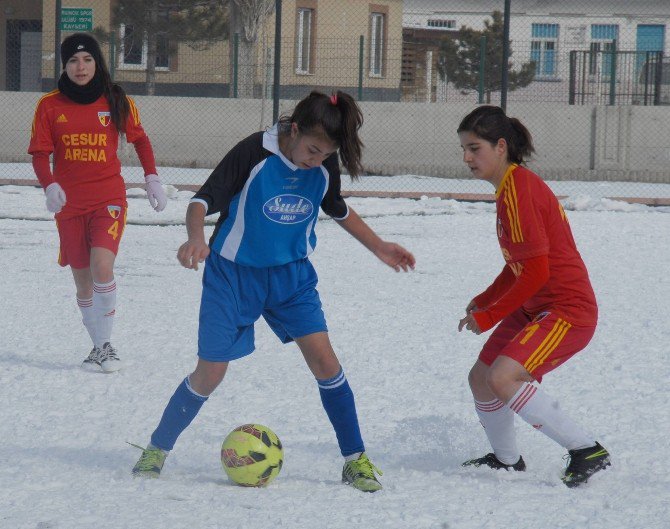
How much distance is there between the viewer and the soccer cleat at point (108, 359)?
5809mm

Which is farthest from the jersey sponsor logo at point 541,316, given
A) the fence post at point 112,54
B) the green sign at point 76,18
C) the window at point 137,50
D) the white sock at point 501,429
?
the window at point 137,50

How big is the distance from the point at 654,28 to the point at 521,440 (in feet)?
104

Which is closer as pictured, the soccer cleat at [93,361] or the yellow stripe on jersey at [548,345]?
the yellow stripe on jersey at [548,345]

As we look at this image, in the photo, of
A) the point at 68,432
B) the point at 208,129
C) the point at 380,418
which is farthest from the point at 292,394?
the point at 208,129

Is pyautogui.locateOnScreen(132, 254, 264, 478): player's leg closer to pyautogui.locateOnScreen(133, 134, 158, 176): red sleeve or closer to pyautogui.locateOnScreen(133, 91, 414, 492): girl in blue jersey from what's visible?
pyautogui.locateOnScreen(133, 91, 414, 492): girl in blue jersey

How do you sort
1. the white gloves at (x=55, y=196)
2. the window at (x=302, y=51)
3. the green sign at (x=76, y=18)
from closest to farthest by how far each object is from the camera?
the white gloves at (x=55, y=196)
the green sign at (x=76, y=18)
the window at (x=302, y=51)

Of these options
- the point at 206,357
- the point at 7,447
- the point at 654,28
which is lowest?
the point at 7,447

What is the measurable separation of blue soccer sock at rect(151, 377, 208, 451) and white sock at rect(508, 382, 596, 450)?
1.15 m

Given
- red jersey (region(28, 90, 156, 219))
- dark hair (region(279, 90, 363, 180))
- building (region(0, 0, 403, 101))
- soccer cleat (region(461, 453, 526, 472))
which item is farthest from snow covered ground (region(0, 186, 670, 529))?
building (region(0, 0, 403, 101))

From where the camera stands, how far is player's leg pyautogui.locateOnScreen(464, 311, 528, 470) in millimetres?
4270

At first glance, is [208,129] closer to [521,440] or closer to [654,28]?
[521,440]

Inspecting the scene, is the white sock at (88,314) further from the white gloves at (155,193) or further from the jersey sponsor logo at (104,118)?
the jersey sponsor logo at (104,118)

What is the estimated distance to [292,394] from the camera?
5.36m

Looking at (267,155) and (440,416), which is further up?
(267,155)
